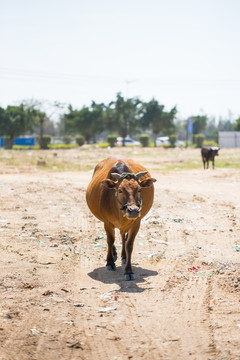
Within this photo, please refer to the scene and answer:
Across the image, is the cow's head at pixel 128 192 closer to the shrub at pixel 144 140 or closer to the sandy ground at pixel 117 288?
the sandy ground at pixel 117 288

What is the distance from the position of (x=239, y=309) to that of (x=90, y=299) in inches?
67.8

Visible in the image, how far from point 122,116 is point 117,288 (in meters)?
61.4

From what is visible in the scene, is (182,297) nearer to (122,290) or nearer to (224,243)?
(122,290)

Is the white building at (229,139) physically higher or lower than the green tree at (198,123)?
lower

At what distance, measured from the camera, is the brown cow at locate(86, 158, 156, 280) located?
657 cm

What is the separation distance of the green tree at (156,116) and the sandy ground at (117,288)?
5648cm

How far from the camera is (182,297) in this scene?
240 inches

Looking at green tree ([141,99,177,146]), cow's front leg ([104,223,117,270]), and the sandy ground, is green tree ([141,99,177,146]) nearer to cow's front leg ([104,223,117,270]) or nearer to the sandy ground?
the sandy ground

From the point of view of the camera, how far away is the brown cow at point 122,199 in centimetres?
657

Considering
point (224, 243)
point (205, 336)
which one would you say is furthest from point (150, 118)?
point (205, 336)

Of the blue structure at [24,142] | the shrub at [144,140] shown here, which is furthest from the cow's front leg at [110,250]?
the blue structure at [24,142]

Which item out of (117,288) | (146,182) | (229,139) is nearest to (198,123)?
(229,139)

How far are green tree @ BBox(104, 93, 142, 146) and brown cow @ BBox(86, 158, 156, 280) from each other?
59253 millimetres

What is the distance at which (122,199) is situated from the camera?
6605 mm
